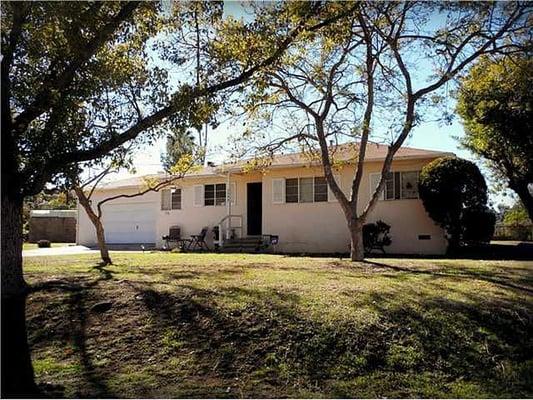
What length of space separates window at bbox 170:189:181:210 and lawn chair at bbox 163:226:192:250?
3.16 ft

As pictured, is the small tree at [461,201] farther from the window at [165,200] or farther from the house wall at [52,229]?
the house wall at [52,229]

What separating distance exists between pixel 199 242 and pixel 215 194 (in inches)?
86.5

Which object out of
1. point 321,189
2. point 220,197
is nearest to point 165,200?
point 220,197

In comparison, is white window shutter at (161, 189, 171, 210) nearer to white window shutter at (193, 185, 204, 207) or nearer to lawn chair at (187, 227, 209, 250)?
white window shutter at (193, 185, 204, 207)

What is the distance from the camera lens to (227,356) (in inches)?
221

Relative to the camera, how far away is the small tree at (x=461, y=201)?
14.7m

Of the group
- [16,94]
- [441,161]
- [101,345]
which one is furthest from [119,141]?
[441,161]

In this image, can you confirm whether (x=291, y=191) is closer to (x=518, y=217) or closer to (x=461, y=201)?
(x=461, y=201)

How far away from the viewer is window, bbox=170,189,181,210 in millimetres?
21969

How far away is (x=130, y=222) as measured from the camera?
83.5 ft

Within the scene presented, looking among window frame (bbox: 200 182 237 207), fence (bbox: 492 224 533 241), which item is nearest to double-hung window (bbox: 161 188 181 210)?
window frame (bbox: 200 182 237 207)

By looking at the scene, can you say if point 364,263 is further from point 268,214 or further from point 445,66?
point 268,214

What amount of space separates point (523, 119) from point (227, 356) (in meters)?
14.0

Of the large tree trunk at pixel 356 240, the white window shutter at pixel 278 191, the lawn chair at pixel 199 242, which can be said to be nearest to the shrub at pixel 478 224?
the large tree trunk at pixel 356 240
